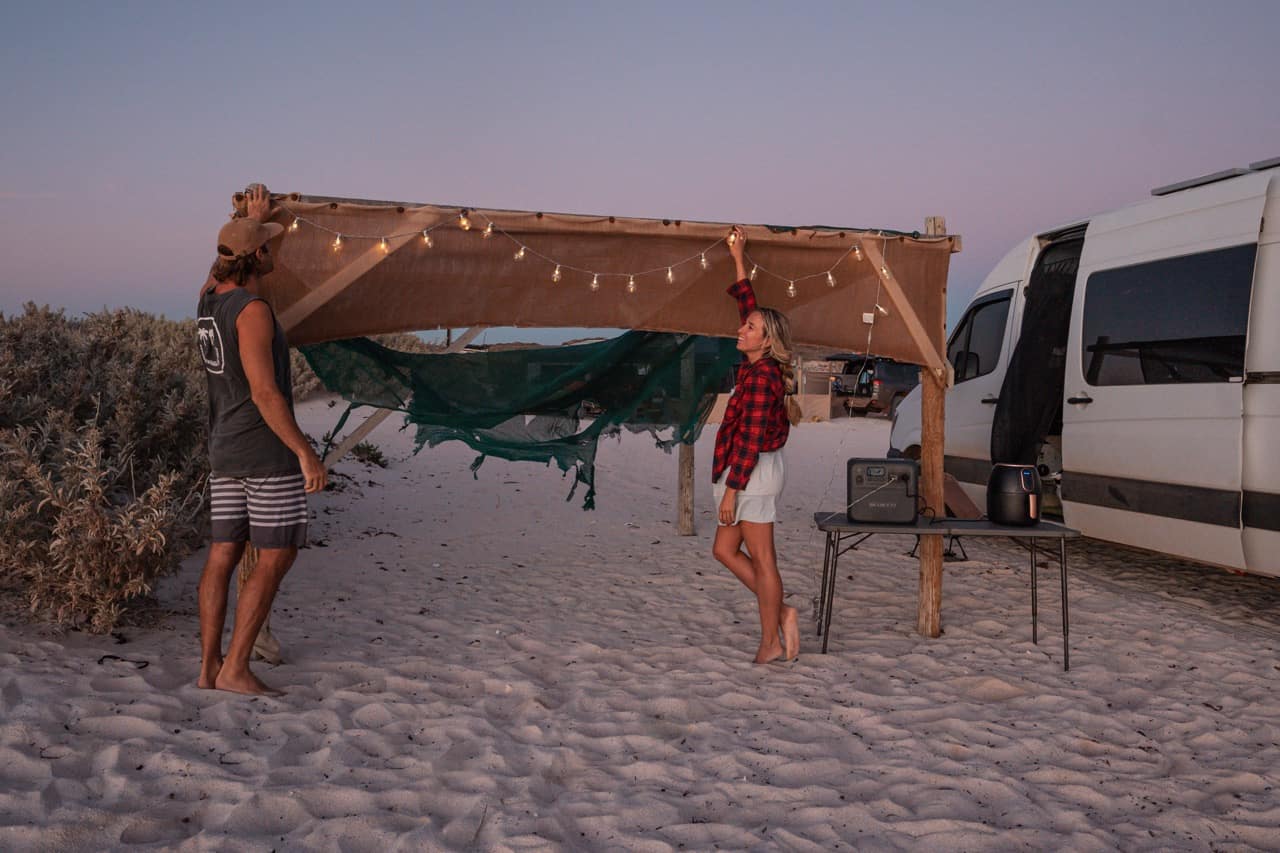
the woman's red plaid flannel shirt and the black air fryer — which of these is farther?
the black air fryer

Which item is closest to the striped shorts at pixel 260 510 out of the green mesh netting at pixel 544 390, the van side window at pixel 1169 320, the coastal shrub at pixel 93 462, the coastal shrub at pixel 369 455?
the coastal shrub at pixel 93 462

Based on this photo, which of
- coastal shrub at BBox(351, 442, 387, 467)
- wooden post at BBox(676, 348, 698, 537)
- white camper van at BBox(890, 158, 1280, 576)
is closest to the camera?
white camper van at BBox(890, 158, 1280, 576)

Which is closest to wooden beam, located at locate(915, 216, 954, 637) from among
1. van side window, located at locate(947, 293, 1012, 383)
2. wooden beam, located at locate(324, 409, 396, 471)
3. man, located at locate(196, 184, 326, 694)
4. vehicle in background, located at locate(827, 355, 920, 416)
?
van side window, located at locate(947, 293, 1012, 383)

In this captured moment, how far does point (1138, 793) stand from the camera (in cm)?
317

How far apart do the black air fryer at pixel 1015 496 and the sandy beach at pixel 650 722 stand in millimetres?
758

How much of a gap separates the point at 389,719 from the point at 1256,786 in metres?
3.36

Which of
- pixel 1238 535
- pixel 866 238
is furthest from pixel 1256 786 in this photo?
pixel 866 238

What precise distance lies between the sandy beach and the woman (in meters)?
0.40

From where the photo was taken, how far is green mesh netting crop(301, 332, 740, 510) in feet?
17.2

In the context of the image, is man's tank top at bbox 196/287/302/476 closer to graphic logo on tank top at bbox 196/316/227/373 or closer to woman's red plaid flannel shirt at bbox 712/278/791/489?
graphic logo on tank top at bbox 196/316/227/373

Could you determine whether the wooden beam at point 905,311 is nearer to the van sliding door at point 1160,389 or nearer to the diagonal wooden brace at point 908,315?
the diagonal wooden brace at point 908,315

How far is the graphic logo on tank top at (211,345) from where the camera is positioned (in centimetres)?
352

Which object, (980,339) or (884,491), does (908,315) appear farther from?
(980,339)

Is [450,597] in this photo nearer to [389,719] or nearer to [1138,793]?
[389,719]
